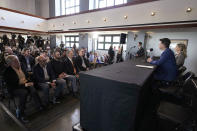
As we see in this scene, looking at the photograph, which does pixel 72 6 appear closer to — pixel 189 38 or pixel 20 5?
pixel 20 5

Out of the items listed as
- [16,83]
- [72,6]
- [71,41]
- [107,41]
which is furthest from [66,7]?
[16,83]

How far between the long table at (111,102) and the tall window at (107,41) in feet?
22.8

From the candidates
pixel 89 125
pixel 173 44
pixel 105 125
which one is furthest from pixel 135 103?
pixel 173 44

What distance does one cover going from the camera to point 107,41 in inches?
321

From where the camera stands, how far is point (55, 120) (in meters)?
1.95

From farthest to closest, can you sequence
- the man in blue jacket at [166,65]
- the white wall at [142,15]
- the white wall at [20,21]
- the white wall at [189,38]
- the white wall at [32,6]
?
the white wall at [32,6]
the white wall at [20,21]
the white wall at [189,38]
the white wall at [142,15]
the man in blue jacket at [166,65]

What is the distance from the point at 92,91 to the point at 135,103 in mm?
430

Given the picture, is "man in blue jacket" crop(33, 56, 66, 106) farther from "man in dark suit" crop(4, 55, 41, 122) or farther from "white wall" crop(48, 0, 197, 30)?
"white wall" crop(48, 0, 197, 30)

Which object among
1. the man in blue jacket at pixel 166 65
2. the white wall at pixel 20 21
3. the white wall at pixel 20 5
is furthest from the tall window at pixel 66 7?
the man in blue jacket at pixel 166 65

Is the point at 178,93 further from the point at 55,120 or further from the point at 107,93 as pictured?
the point at 55,120

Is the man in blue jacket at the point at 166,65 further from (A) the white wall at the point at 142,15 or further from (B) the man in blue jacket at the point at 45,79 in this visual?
(A) the white wall at the point at 142,15

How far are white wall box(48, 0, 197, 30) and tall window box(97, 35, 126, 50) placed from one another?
1.51 m

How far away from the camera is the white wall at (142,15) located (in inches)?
171

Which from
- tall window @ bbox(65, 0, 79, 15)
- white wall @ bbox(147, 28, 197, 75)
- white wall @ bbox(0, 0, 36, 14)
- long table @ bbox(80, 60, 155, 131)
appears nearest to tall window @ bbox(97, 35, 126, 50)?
white wall @ bbox(147, 28, 197, 75)
